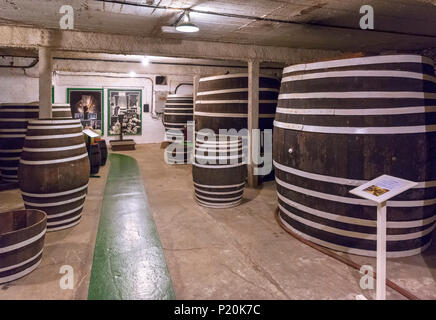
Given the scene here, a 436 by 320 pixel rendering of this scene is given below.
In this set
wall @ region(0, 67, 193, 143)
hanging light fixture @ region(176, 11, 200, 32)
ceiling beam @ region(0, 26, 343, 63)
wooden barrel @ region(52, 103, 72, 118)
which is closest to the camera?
hanging light fixture @ region(176, 11, 200, 32)

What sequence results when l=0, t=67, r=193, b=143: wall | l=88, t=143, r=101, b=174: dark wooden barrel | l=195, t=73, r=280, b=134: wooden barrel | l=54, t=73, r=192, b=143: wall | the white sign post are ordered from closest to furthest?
the white sign post → l=195, t=73, r=280, b=134: wooden barrel → l=88, t=143, r=101, b=174: dark wooden barrel → l=0, t=67, r=193, b=143: wall → l=54, t=73, r=192, b=143: wall

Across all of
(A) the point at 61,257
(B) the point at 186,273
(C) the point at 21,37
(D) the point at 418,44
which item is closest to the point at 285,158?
(B) the point at 186,273

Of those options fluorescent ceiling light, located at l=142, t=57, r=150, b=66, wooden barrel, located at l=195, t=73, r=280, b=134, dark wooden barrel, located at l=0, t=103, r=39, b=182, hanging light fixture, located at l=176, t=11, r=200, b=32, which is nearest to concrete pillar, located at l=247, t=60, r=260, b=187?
wooden barrel, located at l=195, t=73, r=280, b=134

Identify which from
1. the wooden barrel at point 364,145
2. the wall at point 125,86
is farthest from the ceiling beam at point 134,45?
the wall at point 125,86

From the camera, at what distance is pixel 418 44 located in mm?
6699

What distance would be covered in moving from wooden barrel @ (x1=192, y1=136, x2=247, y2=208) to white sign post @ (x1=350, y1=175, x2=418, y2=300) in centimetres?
229

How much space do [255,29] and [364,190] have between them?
147 inches

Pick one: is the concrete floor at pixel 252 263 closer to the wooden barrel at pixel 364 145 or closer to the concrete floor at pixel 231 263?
the concrete floor at pixel 231 263

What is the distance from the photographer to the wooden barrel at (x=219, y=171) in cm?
411

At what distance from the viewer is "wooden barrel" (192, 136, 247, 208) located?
4.11 m

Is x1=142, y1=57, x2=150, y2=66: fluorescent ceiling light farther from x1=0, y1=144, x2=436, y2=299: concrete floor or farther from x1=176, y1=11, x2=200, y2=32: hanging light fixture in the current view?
x1=0, y1=144, x2=436, y2=299: concrete floor

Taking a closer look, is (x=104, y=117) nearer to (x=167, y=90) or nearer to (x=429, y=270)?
(x=167, y=90)

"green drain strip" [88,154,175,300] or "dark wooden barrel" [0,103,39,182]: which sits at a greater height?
"dark wooden barrel" [0,103,39,182]

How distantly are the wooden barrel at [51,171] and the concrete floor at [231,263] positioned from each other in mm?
289
